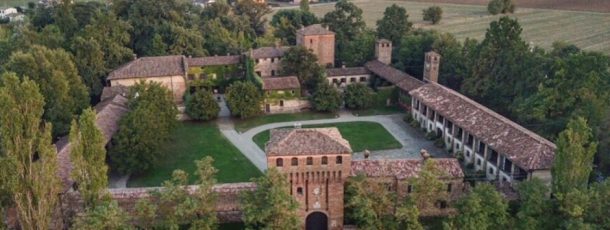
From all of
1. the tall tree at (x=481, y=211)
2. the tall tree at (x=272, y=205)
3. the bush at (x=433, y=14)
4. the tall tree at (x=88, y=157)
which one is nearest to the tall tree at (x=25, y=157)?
the tall tree at (x=88, y=157)

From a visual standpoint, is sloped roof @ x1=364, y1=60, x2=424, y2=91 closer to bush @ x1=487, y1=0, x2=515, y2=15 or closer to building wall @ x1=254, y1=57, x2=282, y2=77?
building wall @ x1=254, y1=57, x2=282, y2=77

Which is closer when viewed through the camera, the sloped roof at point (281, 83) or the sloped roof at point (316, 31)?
the sloped roof at point (281, 83)

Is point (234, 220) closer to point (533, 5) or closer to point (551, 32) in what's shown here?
point (551, 32)

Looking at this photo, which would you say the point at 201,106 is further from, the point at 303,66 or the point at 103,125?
the point at 303,66

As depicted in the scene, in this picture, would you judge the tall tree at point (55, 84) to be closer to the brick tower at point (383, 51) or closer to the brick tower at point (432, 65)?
the brick tower at point (383, 51)

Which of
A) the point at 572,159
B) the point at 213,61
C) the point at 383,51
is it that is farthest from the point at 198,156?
the point at 383,51

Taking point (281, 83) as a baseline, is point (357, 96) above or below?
below

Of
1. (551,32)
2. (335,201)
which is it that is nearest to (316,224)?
(335,201)
